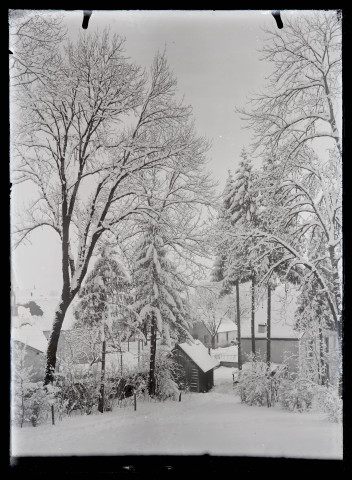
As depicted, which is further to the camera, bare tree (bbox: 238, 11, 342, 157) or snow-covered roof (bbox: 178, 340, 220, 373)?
snow-covered roof (bbox: 178, 340, 220, 373)

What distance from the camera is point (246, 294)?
2.67m

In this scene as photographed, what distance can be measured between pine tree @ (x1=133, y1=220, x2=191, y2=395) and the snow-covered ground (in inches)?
12.7

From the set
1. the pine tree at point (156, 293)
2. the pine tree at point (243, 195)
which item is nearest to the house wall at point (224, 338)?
the pine tree at point (156, 293)

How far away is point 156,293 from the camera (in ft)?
8.75

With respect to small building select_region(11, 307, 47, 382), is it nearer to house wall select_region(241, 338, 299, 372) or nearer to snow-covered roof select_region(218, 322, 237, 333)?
snow-covered roof select_region(218, 322, 237, 333)

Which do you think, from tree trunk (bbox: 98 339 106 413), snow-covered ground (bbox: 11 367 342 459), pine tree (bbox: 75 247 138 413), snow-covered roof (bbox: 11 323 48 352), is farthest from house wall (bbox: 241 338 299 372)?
snow-covered roof (bbox: 11 323 48 352)

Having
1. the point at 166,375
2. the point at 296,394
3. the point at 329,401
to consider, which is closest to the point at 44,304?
the point at 166,375

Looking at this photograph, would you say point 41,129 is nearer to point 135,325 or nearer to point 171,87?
point 171,87

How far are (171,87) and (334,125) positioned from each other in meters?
1.07

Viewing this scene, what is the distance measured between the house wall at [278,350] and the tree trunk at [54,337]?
49.6 inches

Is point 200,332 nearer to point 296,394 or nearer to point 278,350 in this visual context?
point 278,350

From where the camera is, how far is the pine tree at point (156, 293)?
261cm

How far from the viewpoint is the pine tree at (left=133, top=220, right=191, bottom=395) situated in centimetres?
261

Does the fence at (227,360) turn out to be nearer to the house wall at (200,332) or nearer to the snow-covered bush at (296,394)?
the house wall at (200,332)
